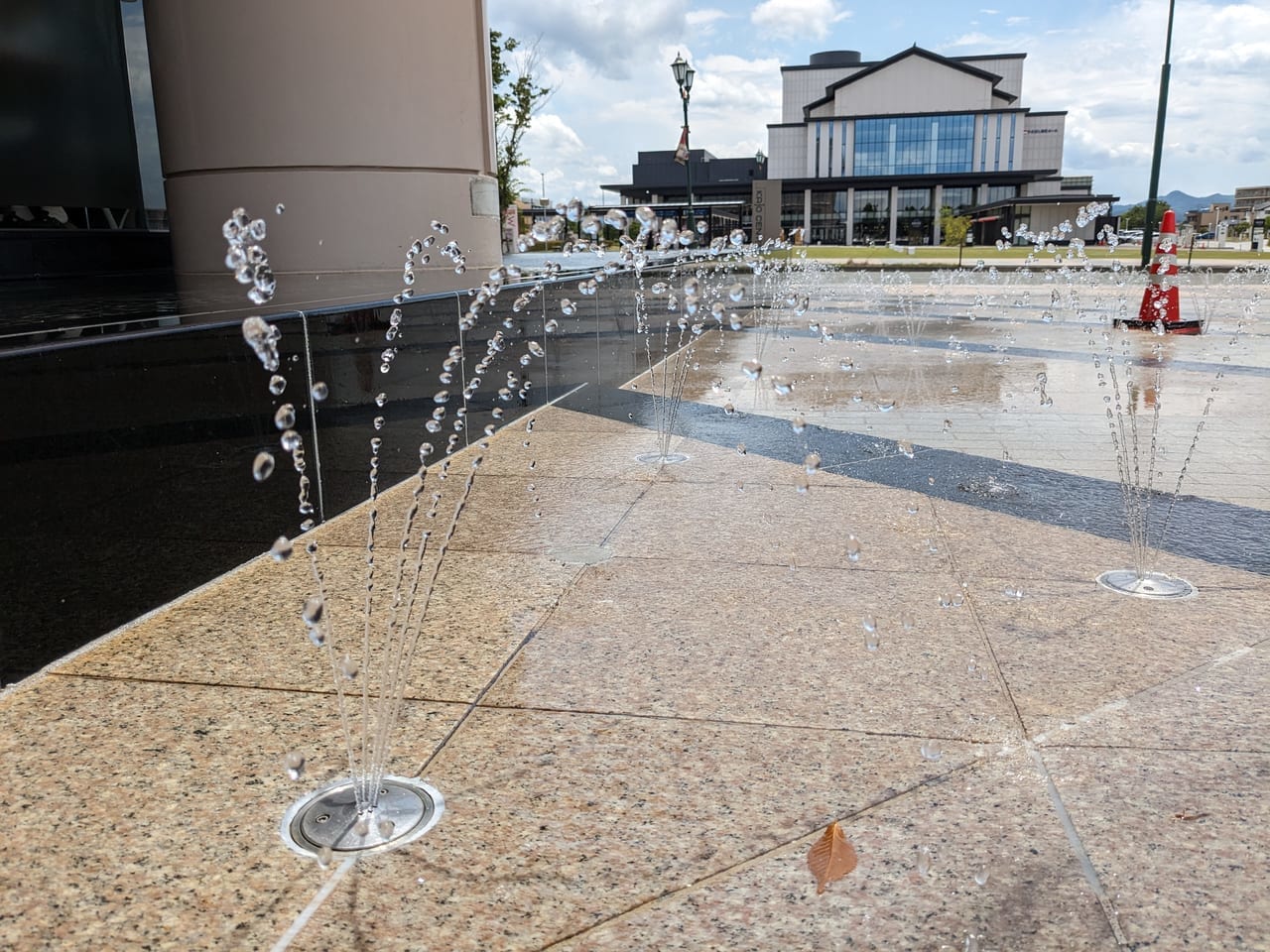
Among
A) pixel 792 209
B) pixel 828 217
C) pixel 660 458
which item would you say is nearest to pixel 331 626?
pixel 660 458

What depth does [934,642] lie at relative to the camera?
3186 millimetres

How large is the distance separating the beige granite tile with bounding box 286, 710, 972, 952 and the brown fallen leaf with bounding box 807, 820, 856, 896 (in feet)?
0.14

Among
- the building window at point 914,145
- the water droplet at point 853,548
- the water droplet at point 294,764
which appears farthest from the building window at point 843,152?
the water droplet at point 294,764

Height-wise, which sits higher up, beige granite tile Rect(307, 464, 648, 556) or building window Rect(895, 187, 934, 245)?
building window Rect(895, 187, 934, 245)

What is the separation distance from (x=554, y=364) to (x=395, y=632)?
15.6ft

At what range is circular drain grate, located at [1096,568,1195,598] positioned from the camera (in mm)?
3588

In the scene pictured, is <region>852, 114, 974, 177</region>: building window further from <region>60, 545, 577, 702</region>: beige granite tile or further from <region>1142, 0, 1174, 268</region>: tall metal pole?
<region>60, 545, 577, 702</region>: beige granite tile

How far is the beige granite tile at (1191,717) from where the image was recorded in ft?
8.34

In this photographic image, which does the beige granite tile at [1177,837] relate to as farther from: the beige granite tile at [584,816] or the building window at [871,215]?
the building window at [871,215]

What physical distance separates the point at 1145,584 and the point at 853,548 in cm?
110

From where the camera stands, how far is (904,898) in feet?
6.41

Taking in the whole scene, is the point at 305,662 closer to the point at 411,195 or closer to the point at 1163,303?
the point at 411,195

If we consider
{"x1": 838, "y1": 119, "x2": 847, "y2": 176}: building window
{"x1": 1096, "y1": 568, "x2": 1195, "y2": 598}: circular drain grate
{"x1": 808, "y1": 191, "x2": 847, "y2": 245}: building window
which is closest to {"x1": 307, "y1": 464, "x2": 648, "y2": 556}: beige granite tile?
{"x1": 1096, "y1": 568, "x2": 1195, "y2": 598}: circular drain grate

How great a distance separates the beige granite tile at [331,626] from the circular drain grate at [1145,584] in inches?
83.1
